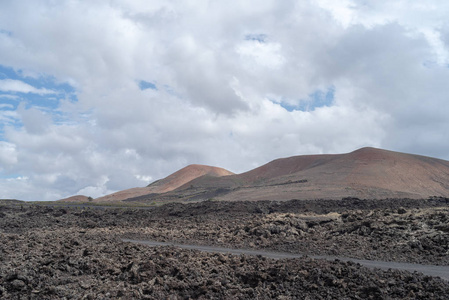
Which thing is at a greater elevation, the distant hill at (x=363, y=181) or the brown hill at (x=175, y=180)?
the brown hill at (x=175, y=180)

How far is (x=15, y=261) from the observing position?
46.7ft

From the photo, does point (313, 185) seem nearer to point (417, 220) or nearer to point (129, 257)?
point (417, 220)

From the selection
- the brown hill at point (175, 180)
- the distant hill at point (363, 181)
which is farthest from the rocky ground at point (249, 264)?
the brown hill at point (175, 180)

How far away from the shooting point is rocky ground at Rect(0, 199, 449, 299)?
399 inches

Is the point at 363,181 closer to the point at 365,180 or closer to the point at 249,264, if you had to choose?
the point at 365,180

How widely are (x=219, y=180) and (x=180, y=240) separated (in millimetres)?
77096

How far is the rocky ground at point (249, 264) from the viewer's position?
10.1 meters

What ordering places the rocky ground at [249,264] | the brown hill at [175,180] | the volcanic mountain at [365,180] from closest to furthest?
the rocky ground at [249,264], the volcanic mountain at [365,180], the brown hill at [175,180]

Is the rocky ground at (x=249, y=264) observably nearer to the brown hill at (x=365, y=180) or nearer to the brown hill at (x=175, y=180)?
the brown hill at (x=365, y=180)

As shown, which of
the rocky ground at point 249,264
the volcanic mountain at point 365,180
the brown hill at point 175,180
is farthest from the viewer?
the brown hill at point 175,180

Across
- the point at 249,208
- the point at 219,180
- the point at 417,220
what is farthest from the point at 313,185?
the point at 219,180

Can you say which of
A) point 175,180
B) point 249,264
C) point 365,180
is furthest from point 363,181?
point 175,180

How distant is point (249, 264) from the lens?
490 inches

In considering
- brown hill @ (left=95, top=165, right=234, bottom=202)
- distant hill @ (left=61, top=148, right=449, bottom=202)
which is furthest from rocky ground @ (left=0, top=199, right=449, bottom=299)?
brown hill @ (left=95, top=165, right=234, bottom=202)
